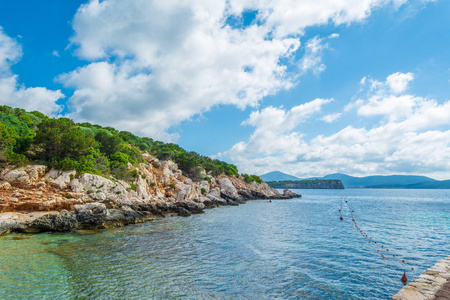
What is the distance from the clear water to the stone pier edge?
1686 mm

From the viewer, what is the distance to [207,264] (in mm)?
17281

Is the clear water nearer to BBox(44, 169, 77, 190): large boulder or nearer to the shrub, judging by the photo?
BBox(44, 169, 77, 190): large boulder

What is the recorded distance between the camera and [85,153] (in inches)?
1532

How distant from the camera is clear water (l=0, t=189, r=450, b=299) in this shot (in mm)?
12812

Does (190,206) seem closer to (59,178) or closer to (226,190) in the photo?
(59,178)

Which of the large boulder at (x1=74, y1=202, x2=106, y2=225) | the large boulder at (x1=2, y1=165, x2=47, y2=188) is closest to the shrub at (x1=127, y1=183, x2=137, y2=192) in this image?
the large boulder at (x1=74, y1=202, x2=106, y2=225)

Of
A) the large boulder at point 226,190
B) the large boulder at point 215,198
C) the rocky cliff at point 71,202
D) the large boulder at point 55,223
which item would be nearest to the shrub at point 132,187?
the rocky cliff at point 71,202

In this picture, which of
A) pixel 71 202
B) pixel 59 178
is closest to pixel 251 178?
pixel 59 178

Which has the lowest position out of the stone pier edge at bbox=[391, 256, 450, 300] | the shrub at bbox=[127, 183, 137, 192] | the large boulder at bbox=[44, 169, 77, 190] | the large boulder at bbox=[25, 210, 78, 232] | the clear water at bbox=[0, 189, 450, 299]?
the clear water at bbox=[0, 189, 450, 299]

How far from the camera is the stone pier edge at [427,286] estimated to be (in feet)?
34.8

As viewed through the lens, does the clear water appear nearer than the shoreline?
Yes

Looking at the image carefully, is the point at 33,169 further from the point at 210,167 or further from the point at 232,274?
the point at 210,167

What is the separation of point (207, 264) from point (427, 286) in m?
12.8

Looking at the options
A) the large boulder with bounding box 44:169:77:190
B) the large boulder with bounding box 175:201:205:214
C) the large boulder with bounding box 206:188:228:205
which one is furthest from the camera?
the large boulder with bounding box 206:188:228:205
